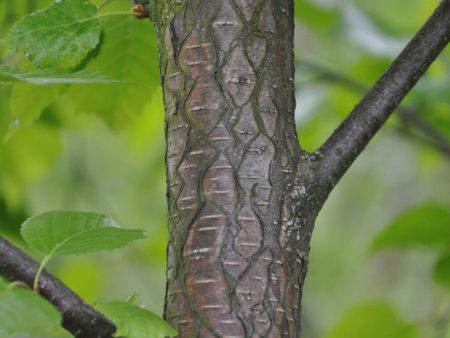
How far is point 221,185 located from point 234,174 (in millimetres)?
16

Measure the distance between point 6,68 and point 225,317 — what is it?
0.97ft

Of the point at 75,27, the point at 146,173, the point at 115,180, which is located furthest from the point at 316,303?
the point at 75,27

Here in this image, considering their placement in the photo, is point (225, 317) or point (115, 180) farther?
point (115, 180)

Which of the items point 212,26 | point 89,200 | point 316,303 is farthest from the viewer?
point 316,303

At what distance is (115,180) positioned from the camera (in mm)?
4543

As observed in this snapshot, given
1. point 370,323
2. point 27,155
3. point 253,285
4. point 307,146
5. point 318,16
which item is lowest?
point 253,285

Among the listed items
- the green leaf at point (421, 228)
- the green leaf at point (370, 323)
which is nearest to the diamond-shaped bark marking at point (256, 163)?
the green leaf at point (421, 228)

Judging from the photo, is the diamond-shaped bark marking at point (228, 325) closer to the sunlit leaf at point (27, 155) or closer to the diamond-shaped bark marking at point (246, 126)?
the diamond-shaped bark marking at point (246, 126)

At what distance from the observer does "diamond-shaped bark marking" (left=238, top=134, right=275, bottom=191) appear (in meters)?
0.86

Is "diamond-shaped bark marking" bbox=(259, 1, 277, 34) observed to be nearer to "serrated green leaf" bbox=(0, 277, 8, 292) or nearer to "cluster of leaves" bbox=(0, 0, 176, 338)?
"cluster of leaves" bbox=(0, 0, 176, 338)

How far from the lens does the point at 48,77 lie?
0.80m

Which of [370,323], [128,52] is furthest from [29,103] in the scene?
[370,323]

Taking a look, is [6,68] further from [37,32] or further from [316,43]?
[316,43]

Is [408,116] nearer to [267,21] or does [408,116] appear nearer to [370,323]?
[370,323]
